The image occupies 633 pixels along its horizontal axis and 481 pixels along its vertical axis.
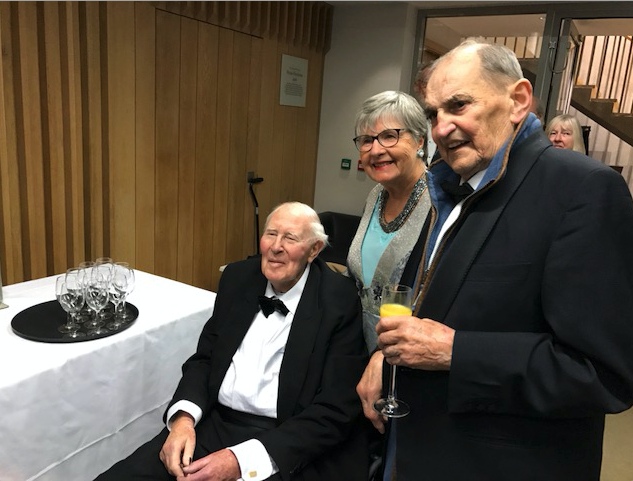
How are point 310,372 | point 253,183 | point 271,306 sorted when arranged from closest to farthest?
point 310,372, point 271,306, point 253,183

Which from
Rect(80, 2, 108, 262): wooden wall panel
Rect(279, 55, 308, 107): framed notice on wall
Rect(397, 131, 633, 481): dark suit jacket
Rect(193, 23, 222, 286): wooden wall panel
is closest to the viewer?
Rect(397, 131, 633, 481): dark suit jacket

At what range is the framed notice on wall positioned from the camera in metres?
4.94

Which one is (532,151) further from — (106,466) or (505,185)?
(106,466)

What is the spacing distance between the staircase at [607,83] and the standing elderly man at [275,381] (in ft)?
12.5

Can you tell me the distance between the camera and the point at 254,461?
5.10ft

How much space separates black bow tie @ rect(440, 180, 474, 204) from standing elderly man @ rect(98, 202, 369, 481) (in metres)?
0.67

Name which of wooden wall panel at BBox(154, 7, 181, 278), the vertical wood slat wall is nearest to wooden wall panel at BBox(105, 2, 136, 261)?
the vertical wood slat wall

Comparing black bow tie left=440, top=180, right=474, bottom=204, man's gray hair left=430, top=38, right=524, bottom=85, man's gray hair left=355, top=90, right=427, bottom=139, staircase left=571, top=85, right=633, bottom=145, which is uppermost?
staircase left=571, top=85, right=633, bottom=145

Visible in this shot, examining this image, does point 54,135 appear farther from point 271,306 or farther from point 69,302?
point 271,306


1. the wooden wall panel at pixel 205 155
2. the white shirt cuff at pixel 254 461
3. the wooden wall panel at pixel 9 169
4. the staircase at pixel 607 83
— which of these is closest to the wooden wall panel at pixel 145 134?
the wooden wall panel at pixel 205 155

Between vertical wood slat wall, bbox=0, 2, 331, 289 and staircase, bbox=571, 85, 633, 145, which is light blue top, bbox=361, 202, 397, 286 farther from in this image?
staircase, bbox=571, 85, 633, 145

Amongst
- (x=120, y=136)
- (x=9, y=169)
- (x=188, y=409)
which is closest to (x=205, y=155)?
(x=120, y=136)

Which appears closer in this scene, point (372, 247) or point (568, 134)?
point (372, 247)

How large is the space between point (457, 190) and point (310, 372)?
839 millimetres
